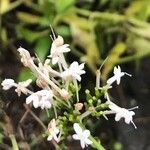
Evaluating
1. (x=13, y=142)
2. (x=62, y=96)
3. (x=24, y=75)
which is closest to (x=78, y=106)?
(x=62, y=96)

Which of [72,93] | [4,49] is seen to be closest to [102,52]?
[4,49]

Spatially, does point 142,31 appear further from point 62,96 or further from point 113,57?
point 62,96

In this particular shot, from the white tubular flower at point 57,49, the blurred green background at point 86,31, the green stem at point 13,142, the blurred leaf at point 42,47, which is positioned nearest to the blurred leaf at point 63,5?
the blurred green background at point 86,31

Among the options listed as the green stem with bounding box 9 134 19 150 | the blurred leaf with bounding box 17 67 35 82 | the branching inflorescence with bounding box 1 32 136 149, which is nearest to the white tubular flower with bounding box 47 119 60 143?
the branching inflorescence with bounding box 1 32 136 149

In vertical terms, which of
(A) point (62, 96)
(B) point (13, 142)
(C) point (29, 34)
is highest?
(A) point (62, 96)

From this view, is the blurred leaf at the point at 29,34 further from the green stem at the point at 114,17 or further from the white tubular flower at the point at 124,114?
the white tubular flower at the point at 124,114

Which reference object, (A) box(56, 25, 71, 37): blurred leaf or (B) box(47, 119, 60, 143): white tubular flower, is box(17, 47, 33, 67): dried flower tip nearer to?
(B) box(47, 119, 60, 143): white tubular flower
